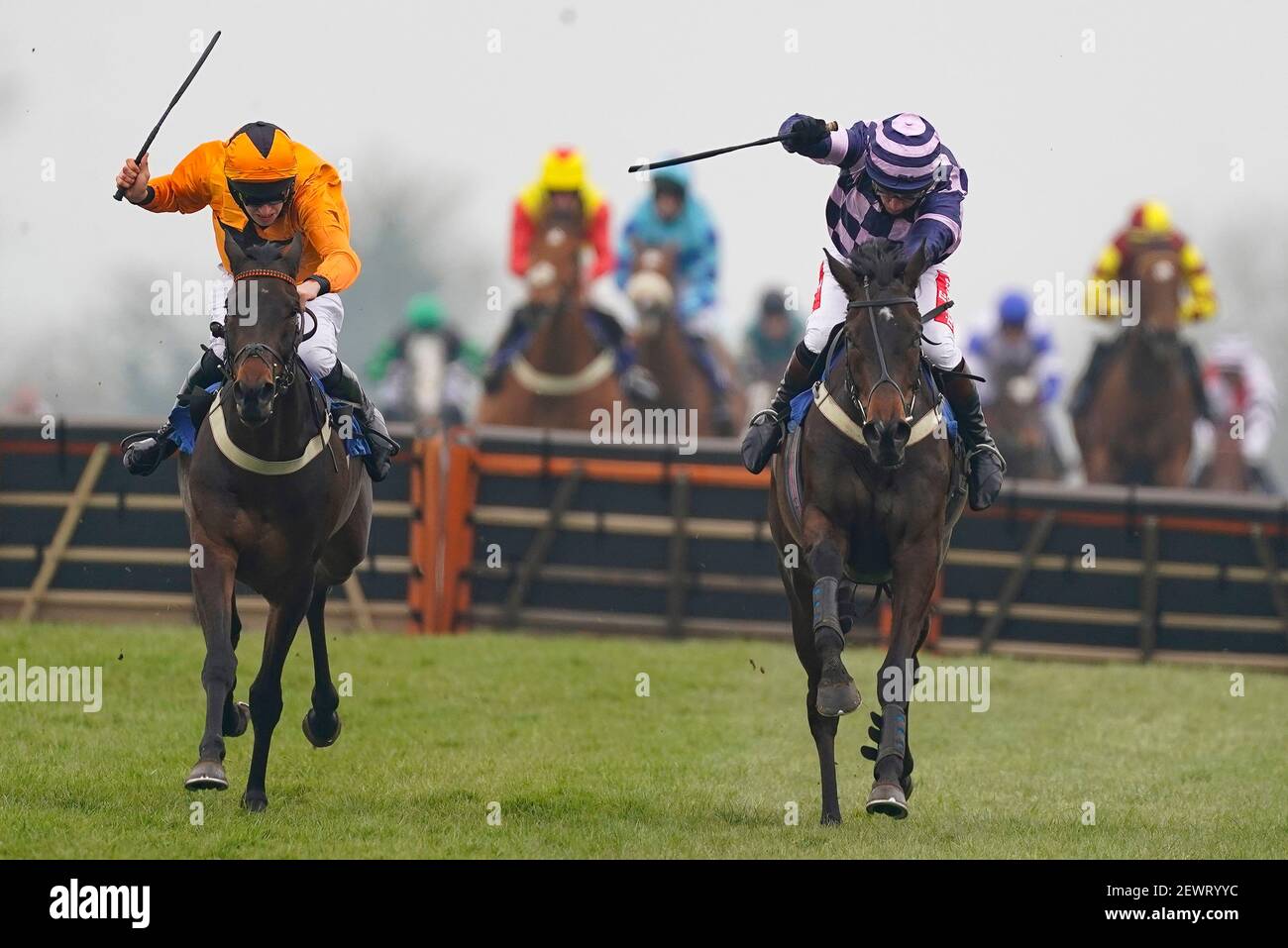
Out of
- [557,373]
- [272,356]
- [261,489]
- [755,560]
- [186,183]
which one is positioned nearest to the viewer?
[272,356]

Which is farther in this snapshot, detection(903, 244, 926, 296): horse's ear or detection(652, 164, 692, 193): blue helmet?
detection(652, 164, 692, 193): blue helmet

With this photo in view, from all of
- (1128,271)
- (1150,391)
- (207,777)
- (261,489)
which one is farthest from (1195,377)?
(207,777)

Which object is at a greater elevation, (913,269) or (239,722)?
(913,269)

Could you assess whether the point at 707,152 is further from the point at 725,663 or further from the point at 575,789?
the point at 725,663

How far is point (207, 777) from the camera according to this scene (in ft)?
31.4

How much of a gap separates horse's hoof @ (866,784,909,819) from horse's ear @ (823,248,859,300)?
2.13 metres

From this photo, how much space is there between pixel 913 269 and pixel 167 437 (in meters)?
3.43

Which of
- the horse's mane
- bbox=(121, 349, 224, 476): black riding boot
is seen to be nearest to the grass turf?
bbox=(121, 349, 224, 476): black riding boot

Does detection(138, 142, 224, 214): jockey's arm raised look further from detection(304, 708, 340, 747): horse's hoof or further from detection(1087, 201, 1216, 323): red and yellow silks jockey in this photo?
detection(1087, 201, 1216, 323): red and yellow silks jockey

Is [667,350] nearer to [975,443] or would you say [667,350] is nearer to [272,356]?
[975,443]

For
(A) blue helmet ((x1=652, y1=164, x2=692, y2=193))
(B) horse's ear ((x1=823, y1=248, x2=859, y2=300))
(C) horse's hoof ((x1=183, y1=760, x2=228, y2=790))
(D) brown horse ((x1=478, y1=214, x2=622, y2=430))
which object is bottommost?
(C) horse's hoof ((x1=183, y1=760, x2=228, y2=790))

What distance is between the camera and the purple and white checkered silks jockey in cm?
1067

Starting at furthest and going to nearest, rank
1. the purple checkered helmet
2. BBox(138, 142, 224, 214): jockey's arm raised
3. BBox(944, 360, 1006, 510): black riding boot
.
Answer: BBox(944, 360, 1006, 510): black riding boot, BBox(138, 142, 224, 214): jockey's arm raised, the purple checkered helmet
